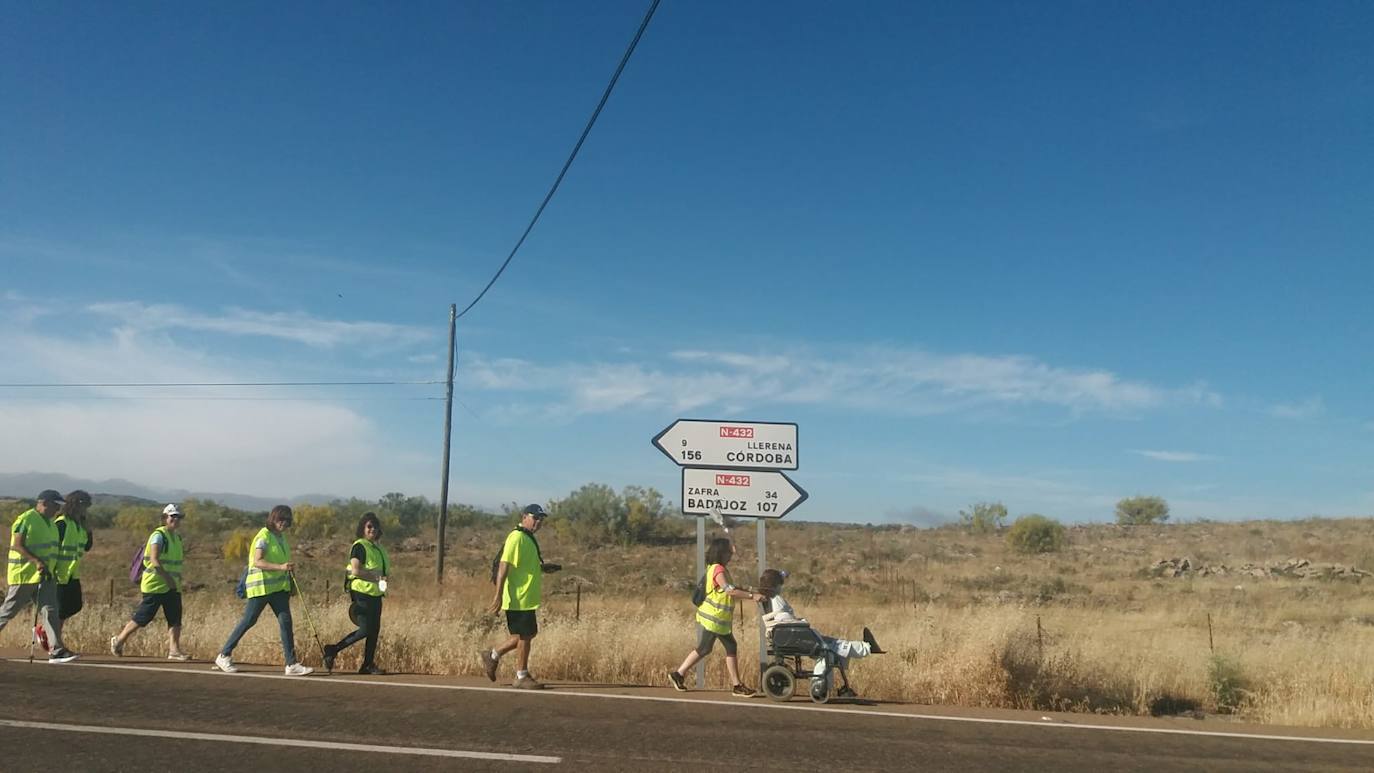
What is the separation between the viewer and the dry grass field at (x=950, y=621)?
32.3ft

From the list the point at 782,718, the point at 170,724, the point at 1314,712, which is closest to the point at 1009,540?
the point at 1314,712

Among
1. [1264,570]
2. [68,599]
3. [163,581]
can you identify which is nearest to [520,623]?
[163,581]

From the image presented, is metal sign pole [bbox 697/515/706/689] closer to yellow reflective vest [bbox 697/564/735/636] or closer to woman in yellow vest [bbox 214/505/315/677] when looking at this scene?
yellow reflective vest [bbox 697/564/735/636]

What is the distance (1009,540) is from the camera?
47.4 metres

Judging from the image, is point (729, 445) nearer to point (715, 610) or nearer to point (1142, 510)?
point (715, 610)

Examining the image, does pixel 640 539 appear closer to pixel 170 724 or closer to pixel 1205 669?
pixel 1205 669

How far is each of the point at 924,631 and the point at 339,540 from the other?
37.9m

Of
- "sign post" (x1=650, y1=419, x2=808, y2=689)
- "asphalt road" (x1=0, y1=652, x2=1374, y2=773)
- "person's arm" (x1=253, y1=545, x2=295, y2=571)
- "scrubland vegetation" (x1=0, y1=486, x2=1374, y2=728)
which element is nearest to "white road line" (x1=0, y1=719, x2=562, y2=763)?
"asphalt road" (x1=0, y1=652, x2=1374, y2=773)

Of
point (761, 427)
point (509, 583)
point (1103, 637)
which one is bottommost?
point (1103, 637)

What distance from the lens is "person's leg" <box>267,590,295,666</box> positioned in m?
9.24

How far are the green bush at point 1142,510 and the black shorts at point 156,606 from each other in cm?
8204

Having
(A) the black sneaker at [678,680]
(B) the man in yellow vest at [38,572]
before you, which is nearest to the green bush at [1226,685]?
(A) the black sneaker at [678,680]

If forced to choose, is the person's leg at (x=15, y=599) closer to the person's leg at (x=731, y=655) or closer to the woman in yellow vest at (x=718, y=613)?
the woman in yellow vest at (x=718, y=613)

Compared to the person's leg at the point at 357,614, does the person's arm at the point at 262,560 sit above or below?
above
